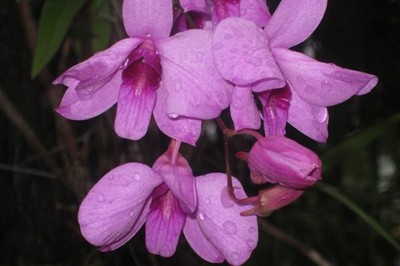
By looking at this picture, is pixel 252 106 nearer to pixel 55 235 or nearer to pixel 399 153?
pixel 55 235

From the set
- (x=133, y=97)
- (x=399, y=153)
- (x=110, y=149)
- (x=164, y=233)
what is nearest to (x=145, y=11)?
(x=133, y=97)

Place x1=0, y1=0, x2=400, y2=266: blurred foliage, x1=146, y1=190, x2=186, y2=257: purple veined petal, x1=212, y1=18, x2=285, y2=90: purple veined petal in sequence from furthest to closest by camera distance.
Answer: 1. x1=0, y1=0, x2=400, y2=266: blurred foliage
2. x1=146, y1=190, x2=186, y2=257: purple veined petal
3. x1=212, y1=18, x2=285, y2=90: purple veined petal

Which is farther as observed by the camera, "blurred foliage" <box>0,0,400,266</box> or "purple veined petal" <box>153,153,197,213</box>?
"blurred foliage" <box>0,0,400,266</box>

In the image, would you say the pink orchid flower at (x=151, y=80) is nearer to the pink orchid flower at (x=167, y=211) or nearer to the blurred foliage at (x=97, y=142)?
the pink orchid flower at (x=167, y=211)

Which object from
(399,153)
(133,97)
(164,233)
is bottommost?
(399,153)

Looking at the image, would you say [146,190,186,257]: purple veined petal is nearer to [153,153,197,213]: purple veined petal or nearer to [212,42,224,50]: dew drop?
[153,153,197,213]: purple veined petal

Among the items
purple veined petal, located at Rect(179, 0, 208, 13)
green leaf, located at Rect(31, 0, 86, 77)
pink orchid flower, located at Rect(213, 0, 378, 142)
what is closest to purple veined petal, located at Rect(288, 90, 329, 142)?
pink orchid flower, located at Rect(213, 0, 378, 142)
